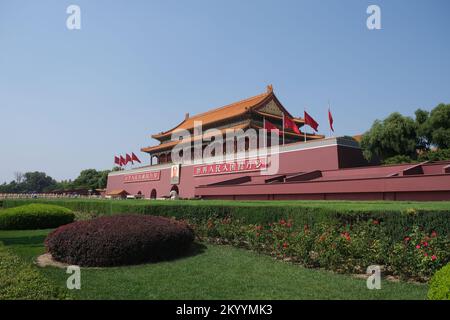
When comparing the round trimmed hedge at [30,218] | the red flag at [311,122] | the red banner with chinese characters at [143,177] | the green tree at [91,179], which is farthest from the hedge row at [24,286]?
the green tree at [91,179]

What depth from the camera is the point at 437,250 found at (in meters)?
5.57

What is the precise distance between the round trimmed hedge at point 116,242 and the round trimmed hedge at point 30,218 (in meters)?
7.64

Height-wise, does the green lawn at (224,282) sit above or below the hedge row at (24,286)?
below

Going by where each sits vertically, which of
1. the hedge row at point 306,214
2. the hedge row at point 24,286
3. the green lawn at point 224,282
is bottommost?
the green lawn at point 224,282

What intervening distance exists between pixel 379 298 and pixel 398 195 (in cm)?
1053

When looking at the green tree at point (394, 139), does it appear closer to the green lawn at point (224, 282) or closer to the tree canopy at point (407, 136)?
the tree canopy at point (407, 136)

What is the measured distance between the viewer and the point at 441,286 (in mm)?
3652

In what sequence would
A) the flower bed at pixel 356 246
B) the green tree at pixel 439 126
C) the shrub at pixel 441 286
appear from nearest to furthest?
the shrub at pixel 441 286 → the flower bed at pixel 356 246 → the green tree at pixel 439 126

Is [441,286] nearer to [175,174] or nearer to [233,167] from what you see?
[233,167]

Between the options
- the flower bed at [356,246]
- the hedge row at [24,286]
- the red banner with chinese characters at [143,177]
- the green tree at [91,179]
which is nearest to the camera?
the hedge row at [24,286]

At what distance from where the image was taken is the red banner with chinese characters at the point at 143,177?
1495 inches

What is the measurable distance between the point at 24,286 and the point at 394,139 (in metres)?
22.1

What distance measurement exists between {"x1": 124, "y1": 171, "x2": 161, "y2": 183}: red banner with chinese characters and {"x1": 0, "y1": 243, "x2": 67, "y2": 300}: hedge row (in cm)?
3232
